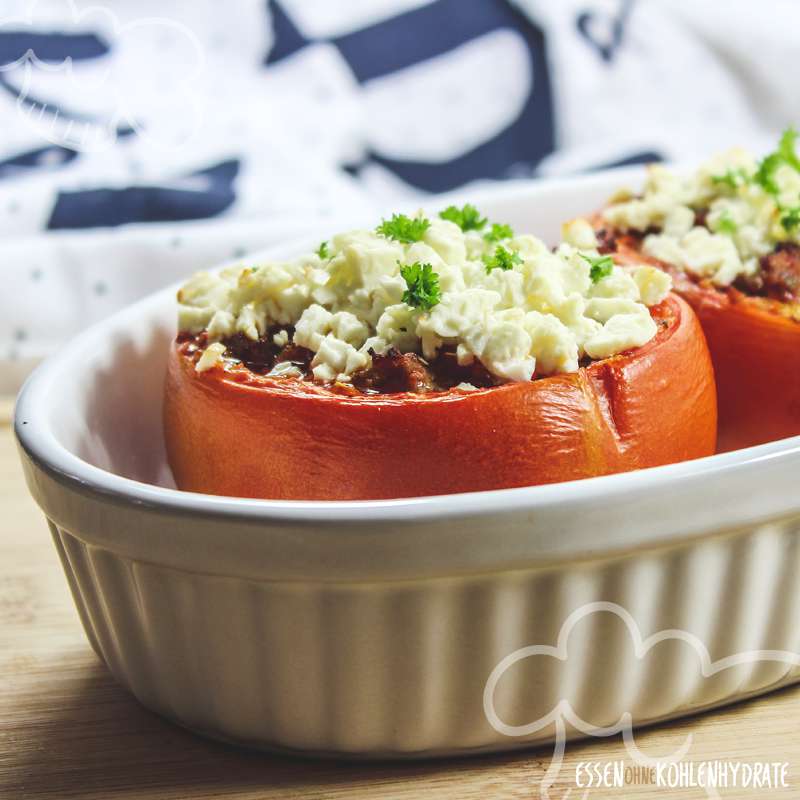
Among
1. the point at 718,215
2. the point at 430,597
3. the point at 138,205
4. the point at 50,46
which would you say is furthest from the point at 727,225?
the point at 50,46

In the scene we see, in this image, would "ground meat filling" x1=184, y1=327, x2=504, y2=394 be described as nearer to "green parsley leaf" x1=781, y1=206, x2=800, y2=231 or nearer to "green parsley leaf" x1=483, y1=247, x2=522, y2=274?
"green parsley leaf" x1=483, y1=247, x2=522, y2=274

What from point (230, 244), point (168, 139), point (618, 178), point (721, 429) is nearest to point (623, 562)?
point (721, 429)

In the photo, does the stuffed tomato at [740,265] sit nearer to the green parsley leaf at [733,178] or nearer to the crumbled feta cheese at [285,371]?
the green parsley leaf at [733,178]

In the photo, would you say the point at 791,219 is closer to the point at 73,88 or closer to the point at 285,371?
the point at 285,371

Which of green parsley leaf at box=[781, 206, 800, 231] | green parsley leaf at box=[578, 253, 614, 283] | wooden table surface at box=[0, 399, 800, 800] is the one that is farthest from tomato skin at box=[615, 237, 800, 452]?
wooden table surface at box=[0, 399, 800, 800]

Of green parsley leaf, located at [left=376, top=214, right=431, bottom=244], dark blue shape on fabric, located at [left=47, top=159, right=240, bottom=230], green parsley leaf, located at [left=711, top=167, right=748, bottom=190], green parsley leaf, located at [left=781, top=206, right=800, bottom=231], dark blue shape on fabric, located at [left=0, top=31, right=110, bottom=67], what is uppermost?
green parsley leaf, located at [left=376, top=214, right=431, bottom=244]

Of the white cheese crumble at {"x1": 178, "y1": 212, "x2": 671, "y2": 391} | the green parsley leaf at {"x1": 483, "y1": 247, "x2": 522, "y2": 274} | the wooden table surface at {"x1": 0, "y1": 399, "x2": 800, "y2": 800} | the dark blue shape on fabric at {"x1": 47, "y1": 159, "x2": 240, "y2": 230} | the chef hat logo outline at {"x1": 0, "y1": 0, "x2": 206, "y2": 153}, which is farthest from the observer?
the chef hat logo outline at {"x1": 0, "y1": 0, "x2": 206, "y2": 153}

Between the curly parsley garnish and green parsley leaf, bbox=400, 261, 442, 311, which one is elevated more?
green parsley leaf, bbox=400, 261, 442, 311
